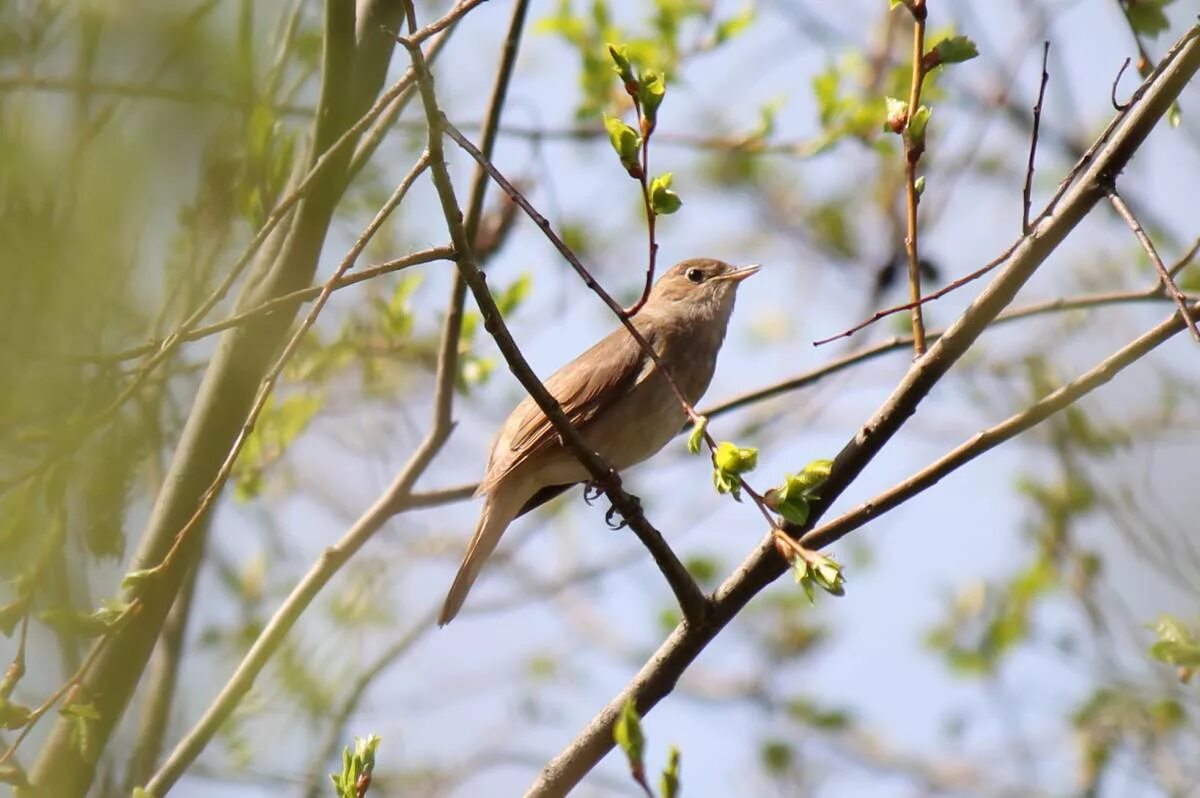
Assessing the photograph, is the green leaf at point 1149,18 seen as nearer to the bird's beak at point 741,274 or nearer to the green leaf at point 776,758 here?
the bird's beak at point 741,274

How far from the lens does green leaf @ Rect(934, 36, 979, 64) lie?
3584mm

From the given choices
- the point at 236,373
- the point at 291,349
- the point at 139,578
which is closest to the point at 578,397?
the point at 236,373

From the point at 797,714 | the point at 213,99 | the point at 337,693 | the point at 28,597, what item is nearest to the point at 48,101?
the point at 213,99

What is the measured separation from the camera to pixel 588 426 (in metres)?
6.38

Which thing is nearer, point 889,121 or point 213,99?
point 213,99

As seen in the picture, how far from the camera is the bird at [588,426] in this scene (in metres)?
6.11

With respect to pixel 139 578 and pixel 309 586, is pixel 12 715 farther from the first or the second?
pixel 309 586

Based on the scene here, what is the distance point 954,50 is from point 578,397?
306 cm

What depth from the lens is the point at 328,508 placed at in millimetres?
9086

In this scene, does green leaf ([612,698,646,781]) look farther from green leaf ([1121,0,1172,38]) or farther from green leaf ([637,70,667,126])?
green leaf ([1121,0,1172,38])

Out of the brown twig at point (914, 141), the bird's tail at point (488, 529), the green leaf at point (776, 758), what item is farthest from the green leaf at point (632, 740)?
the green leaf at point (776, 758)

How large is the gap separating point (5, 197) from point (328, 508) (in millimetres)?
7163

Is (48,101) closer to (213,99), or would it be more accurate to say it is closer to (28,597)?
(213,99)

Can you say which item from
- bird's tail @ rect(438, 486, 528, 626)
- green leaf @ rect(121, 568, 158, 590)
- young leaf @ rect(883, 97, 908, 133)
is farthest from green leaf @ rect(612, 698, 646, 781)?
bird's tail @ rect(438, 486, 528, 626)
